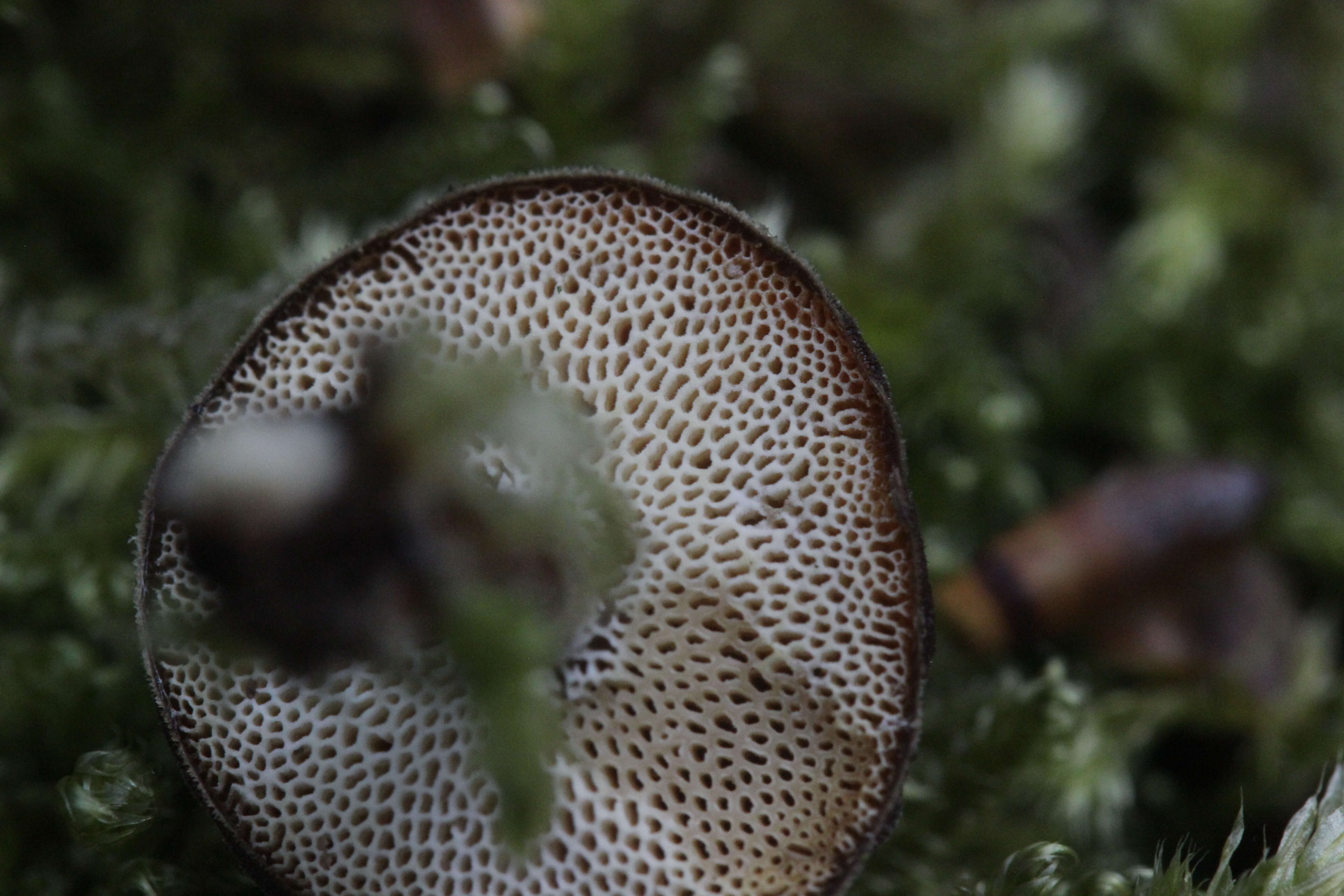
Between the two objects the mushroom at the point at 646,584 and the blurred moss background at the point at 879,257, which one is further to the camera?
the blurred moss background at the point at 879,257

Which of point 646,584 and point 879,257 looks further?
point 879,257

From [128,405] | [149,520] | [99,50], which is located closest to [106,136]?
[99,50]

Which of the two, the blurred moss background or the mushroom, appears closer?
the mushroom

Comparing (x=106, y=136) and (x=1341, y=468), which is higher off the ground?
(x=106, y=136)

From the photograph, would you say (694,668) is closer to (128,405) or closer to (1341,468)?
(128,405)
